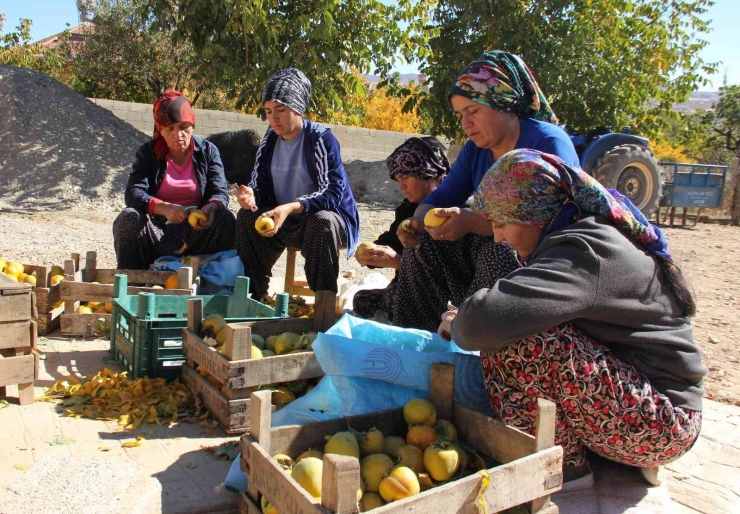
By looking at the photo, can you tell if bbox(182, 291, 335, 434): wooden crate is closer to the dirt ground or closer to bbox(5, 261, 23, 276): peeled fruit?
bbox(5, 261, 23, 276): peeled fruit

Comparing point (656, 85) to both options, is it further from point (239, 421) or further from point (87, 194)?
point (239, 421)

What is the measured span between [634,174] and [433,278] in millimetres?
7901

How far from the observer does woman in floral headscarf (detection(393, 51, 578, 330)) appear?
116 inches

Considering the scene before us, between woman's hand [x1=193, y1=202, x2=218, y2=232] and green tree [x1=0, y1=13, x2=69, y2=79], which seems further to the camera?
green tree [x1=0, y1=13, x2=69, y2=79]

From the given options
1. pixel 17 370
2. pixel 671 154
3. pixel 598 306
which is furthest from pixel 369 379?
pixel 671 154

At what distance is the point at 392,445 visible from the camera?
2152 millimetres

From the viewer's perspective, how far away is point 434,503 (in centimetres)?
169

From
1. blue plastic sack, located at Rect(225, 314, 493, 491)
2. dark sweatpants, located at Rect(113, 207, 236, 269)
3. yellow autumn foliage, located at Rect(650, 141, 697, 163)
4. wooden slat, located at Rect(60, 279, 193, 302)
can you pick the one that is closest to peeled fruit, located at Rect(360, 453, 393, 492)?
blue plastic sack, located at Rect(225, 314, 493, 491)

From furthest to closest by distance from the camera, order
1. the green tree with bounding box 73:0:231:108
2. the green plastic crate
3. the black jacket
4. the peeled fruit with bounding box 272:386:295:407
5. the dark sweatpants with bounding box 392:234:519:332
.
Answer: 1. the green tree with bounding box 73:0:231:108
2. the black jacket
3. the dark sweatpants with bounding box 392:234:519:332
4. the green plastic crate
5. the peeled fruit with bounding box 272:386:295:407

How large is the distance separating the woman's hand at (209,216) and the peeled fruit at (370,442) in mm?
2455

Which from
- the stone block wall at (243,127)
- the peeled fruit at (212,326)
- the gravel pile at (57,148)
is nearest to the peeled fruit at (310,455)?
the peeled fruit at (212,326)

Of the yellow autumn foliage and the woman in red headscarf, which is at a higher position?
the yellow autumn foliage

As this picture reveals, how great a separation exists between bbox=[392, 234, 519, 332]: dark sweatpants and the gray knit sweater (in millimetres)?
1127

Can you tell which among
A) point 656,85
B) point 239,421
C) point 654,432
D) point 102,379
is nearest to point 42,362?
point 102,379
